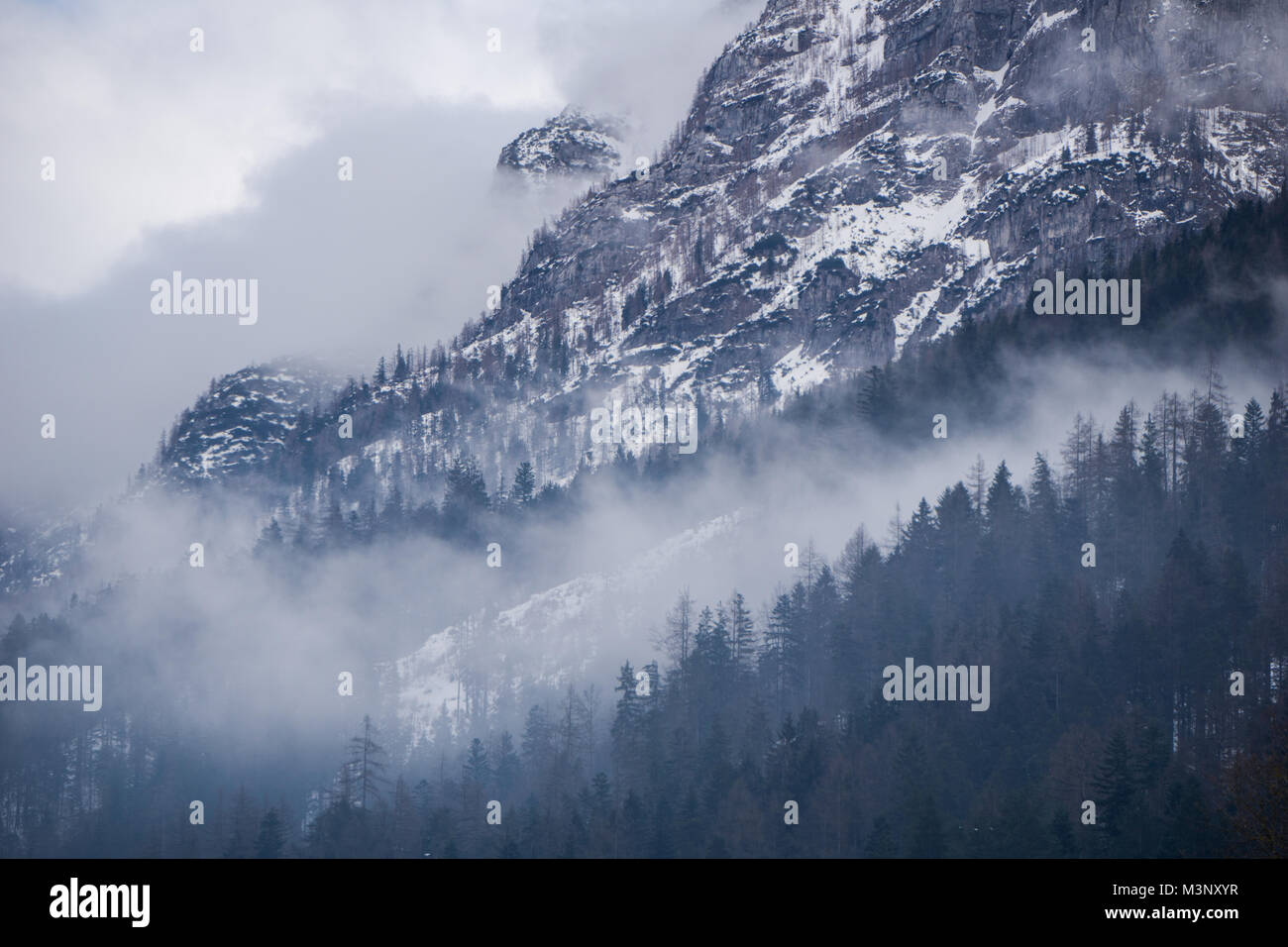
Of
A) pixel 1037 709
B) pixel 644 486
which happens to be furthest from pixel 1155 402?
pixel 644 486

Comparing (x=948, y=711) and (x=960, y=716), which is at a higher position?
(x=948, y=711)

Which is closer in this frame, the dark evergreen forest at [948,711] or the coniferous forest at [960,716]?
the coniferous forest at [960,716]

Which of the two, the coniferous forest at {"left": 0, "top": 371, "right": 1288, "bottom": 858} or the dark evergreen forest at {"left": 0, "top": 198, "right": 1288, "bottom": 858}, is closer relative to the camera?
→ the coniferous forest at {"left": 0, "top": 371, "right": 1288, "bottom": 858}

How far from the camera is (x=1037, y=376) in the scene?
127250 mm

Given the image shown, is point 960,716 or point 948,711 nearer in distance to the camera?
point 960,716

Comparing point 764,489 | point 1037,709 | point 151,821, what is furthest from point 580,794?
point 764,489

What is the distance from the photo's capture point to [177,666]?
14025 cm
